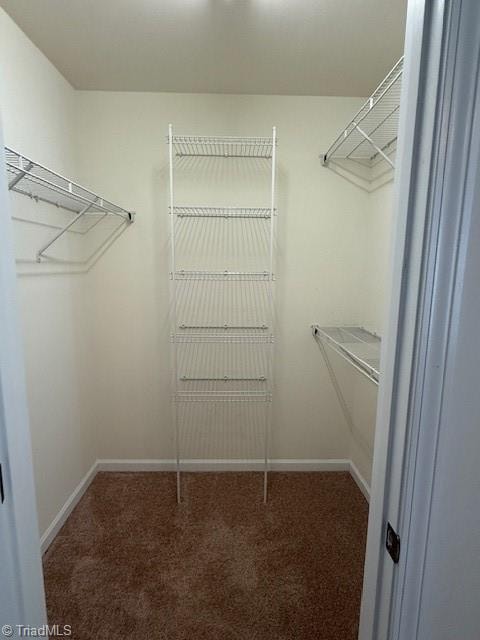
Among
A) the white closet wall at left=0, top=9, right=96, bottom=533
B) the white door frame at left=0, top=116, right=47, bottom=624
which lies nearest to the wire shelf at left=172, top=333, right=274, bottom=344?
the white closet wall at left=0, top=9, right=96, bottom=533

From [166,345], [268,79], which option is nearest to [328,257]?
[268,79]

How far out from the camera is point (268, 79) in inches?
74.7

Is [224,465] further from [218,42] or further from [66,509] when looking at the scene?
[218,42]

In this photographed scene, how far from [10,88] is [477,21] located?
72.6 inches

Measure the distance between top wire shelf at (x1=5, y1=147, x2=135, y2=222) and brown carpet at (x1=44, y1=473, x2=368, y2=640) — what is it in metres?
1.83

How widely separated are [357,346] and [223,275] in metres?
0.98

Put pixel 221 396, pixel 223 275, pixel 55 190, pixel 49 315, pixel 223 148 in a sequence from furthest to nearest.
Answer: pixel 221 396, pixel 223 275, pixel 223 148, pixel 49 315, pixel 55 190

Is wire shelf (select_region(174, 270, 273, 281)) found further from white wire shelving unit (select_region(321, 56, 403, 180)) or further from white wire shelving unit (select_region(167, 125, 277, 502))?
white wire shelving unit (select_region(321, 56, 403, 180))

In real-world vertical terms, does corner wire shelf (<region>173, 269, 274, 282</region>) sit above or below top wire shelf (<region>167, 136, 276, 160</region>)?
below

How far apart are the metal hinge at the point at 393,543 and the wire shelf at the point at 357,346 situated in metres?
0.66

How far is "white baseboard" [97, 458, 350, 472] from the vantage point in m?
2.44

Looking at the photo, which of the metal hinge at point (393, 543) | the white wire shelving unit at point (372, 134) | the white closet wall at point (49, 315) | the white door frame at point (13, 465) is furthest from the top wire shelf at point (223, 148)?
the metal hinge at point (393, 543)

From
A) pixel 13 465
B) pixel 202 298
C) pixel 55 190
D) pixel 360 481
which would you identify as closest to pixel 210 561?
pixel 360 481

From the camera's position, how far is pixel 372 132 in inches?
73.2
